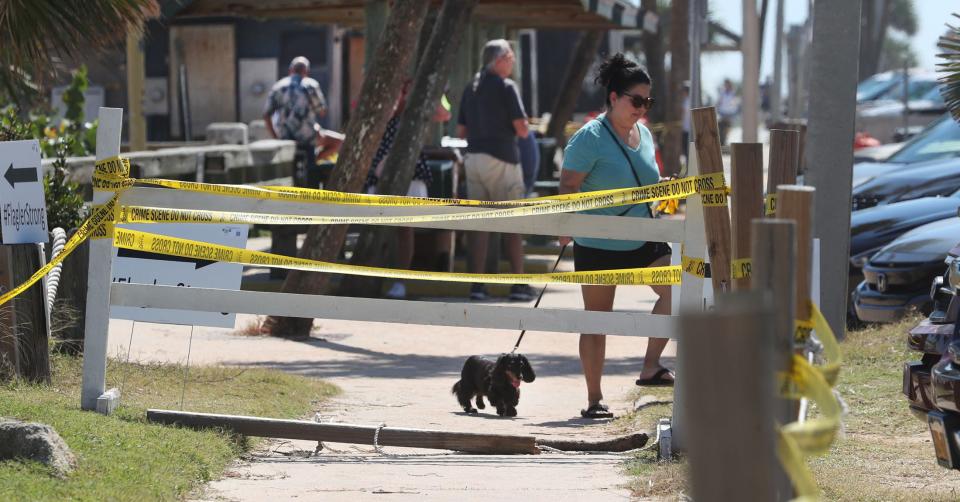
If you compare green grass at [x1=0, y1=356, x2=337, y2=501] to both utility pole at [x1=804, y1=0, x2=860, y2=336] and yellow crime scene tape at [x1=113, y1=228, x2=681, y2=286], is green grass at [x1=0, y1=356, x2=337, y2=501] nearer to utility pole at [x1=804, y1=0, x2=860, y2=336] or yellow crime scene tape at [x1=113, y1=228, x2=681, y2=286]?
yellow crime scene tape at [x1=113, y1=228, x2=681, y2=286]

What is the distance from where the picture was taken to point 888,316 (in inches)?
364

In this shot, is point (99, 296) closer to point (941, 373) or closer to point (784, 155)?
point (784, 155)

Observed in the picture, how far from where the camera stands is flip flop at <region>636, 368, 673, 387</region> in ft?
25.9

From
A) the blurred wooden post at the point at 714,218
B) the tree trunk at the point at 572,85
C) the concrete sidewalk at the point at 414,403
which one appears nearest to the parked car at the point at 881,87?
the tree trunk at the point at 572,85

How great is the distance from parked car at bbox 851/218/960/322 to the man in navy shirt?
325 cm

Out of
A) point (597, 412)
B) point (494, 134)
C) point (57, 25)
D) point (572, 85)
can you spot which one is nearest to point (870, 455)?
point (597, 412)

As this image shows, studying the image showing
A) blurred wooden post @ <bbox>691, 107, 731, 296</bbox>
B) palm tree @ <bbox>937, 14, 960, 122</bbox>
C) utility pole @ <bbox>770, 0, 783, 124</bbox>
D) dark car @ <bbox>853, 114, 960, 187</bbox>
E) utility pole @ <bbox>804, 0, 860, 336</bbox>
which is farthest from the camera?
utility pole @ <bbox>770, 0, 783, 124</bbox>

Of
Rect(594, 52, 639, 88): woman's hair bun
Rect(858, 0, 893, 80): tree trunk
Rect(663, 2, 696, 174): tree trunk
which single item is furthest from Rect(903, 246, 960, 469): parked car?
Rect(858, 0, 893, 80): tree trunk

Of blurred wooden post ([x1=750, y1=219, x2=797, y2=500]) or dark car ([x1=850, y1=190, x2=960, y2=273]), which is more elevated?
blurred wooden post ([x1=750, y1=219, x2=797, y2=500])

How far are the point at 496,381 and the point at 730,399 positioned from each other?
5309mm

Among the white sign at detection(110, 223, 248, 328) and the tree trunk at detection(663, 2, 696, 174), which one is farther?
the tree trunk at detection(663, 2, 696, 174)

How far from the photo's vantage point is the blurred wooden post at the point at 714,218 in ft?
15.7

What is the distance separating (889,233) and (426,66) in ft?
12.9

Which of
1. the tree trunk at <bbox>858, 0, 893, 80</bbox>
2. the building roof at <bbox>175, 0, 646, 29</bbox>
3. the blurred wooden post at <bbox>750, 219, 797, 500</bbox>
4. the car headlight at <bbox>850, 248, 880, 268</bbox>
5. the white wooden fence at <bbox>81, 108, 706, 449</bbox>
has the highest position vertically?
the tree trunk at <bbox>858, 0, 893, 80</bbox>
